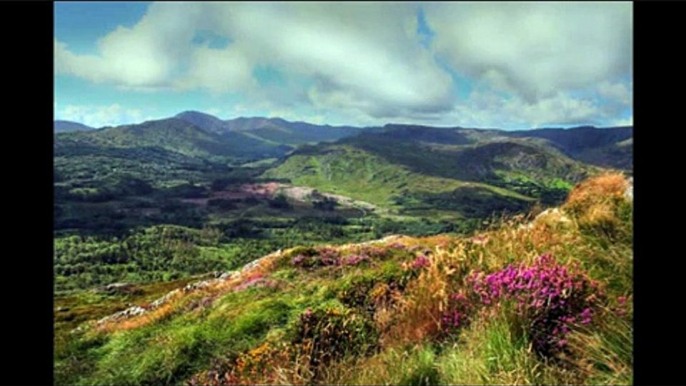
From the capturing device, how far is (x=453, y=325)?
16.0 ft

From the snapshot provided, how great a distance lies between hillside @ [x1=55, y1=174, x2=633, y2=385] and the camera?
12.5ft

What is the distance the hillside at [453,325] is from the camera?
3.81 metres
